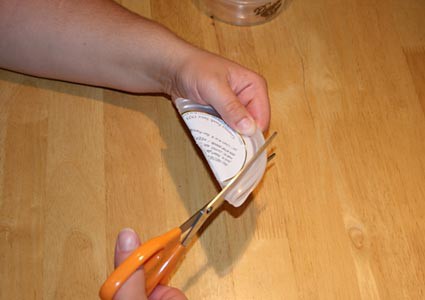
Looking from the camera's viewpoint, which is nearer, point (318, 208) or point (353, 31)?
point (318, 208)

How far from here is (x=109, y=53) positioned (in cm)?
57

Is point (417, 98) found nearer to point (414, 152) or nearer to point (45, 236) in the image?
point (414, 152)

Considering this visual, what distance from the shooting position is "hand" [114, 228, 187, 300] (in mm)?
406

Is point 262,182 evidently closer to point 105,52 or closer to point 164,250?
point 164,250

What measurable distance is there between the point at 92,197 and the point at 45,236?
7cm

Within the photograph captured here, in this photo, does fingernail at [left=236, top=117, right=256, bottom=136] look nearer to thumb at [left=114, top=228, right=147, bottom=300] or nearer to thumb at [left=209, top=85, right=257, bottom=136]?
thumb at [left=209, top=85, right=257, bottom=136]

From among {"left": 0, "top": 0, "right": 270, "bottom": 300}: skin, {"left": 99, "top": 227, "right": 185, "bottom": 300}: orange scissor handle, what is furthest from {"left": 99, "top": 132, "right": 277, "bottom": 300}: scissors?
{"left": 0, "top": 0, "right": 270, "bottom": 300}: skin

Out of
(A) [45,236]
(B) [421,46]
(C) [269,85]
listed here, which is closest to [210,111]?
(C) [269,85]

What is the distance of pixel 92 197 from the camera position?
531mm

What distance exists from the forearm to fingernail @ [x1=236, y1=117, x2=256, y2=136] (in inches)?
5.2

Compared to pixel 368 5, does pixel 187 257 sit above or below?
below

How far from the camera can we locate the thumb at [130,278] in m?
0.41

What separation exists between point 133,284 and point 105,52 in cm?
31

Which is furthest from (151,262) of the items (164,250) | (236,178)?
(236,178)
